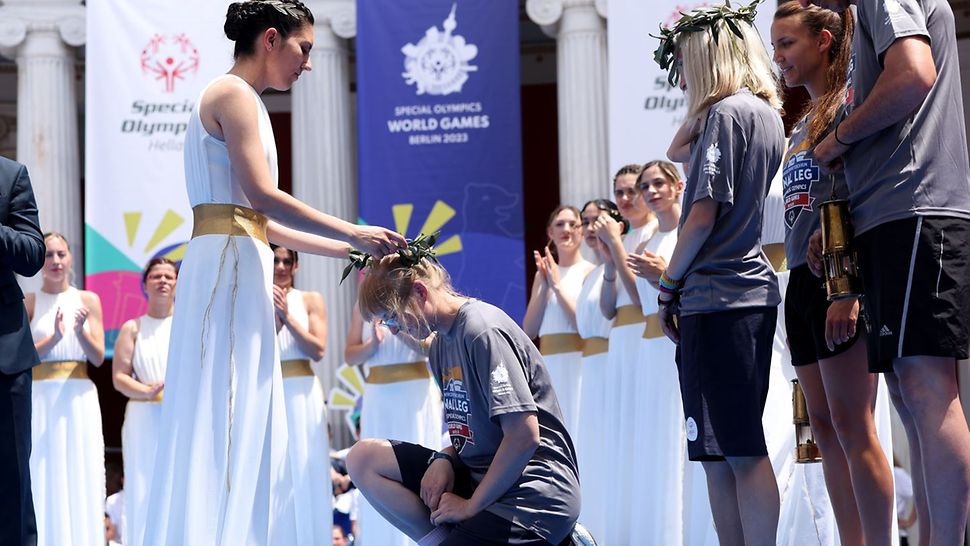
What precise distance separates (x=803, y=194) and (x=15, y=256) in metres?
2.54

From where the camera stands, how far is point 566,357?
825 centimetres

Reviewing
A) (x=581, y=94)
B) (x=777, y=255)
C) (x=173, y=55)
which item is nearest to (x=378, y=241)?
(x=777, y=255)

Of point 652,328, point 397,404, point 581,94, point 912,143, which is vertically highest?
point 581,94

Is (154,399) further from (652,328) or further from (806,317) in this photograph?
(806,317)

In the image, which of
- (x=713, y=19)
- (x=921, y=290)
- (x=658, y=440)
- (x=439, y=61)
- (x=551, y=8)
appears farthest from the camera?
(x=551, y=8)

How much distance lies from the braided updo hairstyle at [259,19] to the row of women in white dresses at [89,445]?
3630mm

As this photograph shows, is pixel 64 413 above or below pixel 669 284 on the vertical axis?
below

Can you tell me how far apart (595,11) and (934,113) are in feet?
36.4

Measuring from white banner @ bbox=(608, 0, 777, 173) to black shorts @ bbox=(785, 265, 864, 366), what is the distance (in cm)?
746

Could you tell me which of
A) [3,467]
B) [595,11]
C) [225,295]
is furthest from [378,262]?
[595,11]

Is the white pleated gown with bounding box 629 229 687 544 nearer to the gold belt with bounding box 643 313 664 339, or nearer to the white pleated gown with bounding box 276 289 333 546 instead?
the gold belt with bounding box 643 313 664 339

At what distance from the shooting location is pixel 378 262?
12.9 feet

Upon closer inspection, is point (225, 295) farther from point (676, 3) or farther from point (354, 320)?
point (676, 3)

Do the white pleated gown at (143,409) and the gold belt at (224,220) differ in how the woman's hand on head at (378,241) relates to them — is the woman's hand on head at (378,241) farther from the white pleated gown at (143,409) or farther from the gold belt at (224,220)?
the white pleated gown at (143,409)
